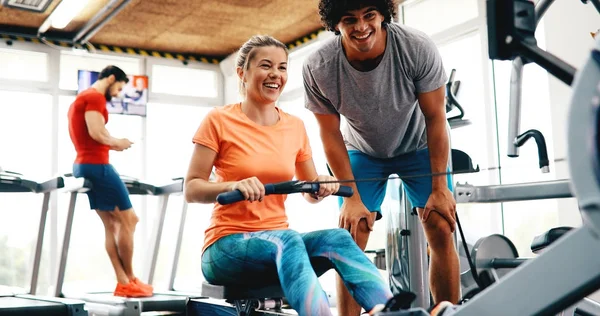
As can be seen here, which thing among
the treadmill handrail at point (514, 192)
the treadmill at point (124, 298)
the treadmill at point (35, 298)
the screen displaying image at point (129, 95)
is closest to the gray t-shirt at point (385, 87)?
the treadmill handrail at point (514, 192)

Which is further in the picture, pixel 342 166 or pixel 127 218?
pixel 127 218

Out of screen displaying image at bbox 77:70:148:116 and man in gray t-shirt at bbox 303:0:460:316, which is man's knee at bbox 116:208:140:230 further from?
screen displaying image at bbox 77:70:148:116

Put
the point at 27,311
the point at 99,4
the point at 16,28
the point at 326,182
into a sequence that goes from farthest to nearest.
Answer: the point at 16,28 < the point at 99,4 < the point at 27,311 < the point at 326,182

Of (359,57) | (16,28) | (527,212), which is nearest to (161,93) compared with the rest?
(16,28)

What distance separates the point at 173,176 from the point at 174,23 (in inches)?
68.1

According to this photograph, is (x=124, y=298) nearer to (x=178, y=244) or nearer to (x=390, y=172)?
(x=178, y=244)

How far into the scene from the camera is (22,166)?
22.6ft

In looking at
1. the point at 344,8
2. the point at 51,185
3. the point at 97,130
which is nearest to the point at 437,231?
the point at 344,8

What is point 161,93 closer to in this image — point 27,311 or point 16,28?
point 16,28

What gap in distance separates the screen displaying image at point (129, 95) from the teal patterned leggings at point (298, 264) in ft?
18.6

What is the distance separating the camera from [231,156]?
2.03 m

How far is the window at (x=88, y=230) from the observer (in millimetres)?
6938

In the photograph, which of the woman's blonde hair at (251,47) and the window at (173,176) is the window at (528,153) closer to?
the woman's blonde hair at (251,47)

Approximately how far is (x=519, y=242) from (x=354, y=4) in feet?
10.5
